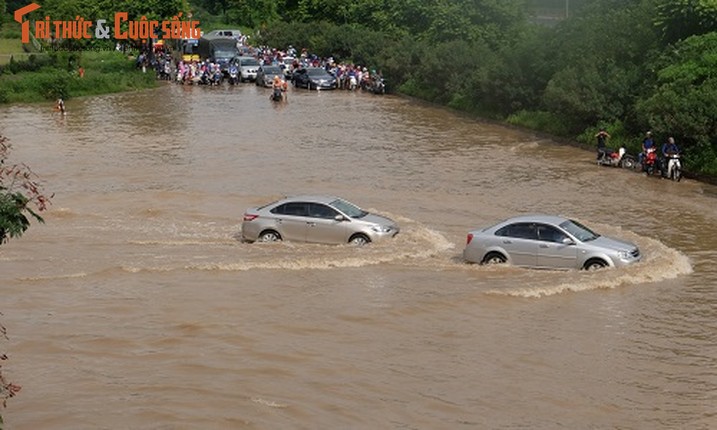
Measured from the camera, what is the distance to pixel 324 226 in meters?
25.6

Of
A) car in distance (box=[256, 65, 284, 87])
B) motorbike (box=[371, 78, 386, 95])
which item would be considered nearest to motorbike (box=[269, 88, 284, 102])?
motorbike (box=[371, 78, 386, 95])

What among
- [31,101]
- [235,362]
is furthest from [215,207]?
[31,101]

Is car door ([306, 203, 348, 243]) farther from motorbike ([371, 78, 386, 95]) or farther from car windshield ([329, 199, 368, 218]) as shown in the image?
motorbike ([371, 78, 386, 95])

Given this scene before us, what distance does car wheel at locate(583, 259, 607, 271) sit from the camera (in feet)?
74.3

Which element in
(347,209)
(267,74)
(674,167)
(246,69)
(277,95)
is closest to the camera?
(347,209)

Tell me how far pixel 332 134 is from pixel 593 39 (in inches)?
413

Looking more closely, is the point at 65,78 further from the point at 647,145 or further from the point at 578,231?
the point at 578,231

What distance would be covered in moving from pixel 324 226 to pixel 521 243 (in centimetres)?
452

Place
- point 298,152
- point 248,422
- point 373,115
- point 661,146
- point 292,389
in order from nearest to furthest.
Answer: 1. point 248,422
2. point 292,389
3. point 661,146
4. point 298,152
5. point 373,115

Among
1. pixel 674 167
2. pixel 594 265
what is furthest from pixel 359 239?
pixel 674 167

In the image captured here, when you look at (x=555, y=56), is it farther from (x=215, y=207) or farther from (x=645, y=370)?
(x=645, y=370)

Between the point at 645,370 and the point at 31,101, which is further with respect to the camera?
the point at 31,101

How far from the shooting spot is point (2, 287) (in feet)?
73.3

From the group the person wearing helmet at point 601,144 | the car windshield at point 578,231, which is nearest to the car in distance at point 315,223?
the car windshield at point 578,231
